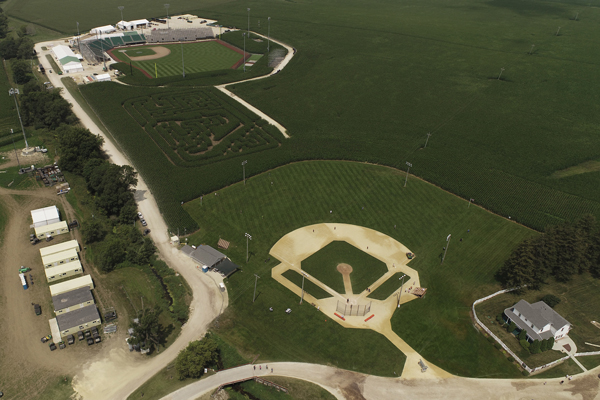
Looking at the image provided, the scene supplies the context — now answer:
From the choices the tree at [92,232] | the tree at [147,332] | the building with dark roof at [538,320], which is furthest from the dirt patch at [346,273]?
the tree at [92,232]

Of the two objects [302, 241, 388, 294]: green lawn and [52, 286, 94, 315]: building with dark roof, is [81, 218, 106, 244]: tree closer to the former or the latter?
[52, 286, 94, 315]: building with dark roof

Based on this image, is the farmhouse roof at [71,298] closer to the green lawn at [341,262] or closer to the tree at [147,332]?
the tree at [147,332]

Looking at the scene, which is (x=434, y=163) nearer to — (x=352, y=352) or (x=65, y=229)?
(x=352, y=352)

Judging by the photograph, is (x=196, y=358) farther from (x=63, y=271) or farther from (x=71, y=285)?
(x=63, y=271)

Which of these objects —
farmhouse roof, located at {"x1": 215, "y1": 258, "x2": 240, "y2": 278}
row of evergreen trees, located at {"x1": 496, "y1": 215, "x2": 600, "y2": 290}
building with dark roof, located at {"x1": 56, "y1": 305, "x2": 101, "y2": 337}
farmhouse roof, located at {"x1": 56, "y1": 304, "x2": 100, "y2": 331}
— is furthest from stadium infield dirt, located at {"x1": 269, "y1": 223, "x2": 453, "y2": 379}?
farmhouse roof, located at {"x1": 56, "y1": 304, "x2": 100, "y2": 331}

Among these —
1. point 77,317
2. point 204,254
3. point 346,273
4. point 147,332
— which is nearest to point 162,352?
point 147,332

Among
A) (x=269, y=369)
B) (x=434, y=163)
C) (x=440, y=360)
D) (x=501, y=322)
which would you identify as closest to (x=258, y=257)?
(x=269, y=369)
